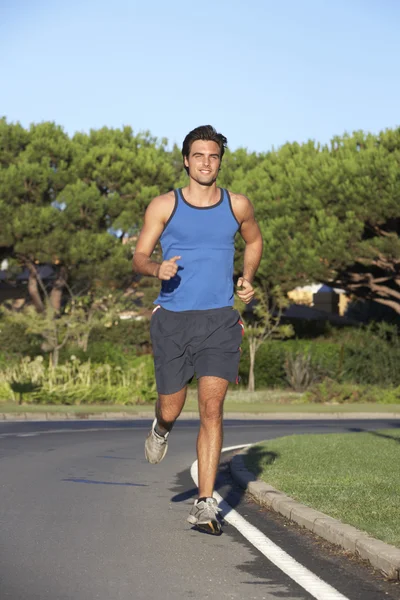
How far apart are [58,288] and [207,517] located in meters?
36.2

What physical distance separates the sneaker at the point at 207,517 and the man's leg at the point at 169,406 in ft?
2.57

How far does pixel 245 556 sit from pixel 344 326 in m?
35.0

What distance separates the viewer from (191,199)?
26.4ft

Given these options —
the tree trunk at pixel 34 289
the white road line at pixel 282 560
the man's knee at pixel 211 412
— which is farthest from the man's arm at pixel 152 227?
the tree trunk at pixel 34 289

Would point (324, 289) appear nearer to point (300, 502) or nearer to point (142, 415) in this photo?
point (142, 415)

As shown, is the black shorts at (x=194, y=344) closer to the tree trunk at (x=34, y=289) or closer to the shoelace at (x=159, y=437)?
the shoelace at (x=159, y=437)

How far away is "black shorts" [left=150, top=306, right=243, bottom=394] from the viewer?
803cm

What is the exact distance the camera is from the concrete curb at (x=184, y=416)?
79.9ft

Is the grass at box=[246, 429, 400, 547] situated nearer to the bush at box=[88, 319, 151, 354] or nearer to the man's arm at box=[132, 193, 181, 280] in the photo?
the man's arm at box=[132, 193, 181, 280]

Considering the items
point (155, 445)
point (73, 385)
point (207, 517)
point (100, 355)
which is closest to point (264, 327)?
point (100, 355)

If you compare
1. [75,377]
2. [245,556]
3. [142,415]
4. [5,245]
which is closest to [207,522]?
[245,556]

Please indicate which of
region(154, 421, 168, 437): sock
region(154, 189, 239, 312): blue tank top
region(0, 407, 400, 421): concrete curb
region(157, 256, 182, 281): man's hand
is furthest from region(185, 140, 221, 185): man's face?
region(0, 407, 400, 421): concrete curb

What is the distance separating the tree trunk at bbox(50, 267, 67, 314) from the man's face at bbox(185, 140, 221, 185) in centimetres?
3520

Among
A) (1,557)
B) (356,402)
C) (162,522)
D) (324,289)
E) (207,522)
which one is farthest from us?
(324,289)
